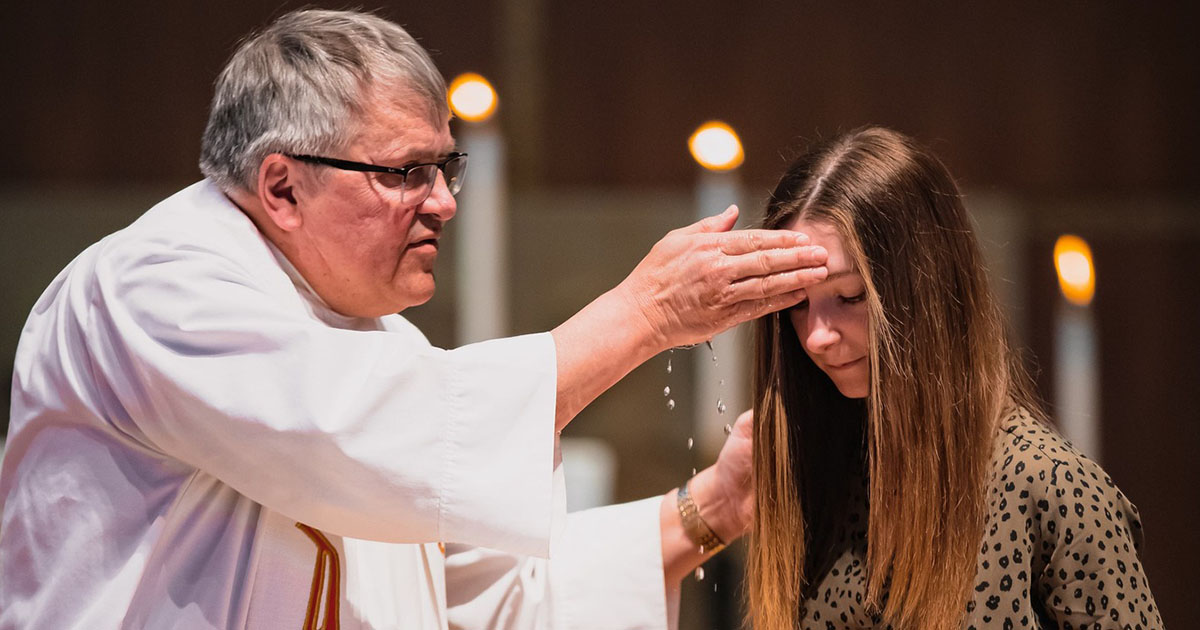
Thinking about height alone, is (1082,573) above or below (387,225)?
below

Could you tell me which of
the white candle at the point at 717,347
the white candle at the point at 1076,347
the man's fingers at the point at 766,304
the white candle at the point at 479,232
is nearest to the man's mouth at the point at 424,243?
the man's fingers at the point at 766,304

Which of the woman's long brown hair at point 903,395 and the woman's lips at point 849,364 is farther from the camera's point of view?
the woman's lips at point 849,364

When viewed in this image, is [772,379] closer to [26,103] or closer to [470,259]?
[470,259]

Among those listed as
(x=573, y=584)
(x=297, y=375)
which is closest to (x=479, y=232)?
(x=573, y=584)

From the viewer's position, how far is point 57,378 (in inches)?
71.9

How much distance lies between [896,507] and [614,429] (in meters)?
2.54

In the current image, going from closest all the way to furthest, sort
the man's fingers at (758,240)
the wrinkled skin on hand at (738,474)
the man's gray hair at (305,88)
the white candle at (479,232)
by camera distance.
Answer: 1. the man's fingers at (758,240)
2. the man's gray hair at (305,88)
3. the wrinkled skin on hand at (738,474)
4. the white candle at (479,232)

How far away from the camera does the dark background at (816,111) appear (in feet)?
14.7

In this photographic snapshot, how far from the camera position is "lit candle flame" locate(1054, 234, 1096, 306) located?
13.9 feet

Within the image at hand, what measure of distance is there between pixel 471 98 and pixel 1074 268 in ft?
7.40

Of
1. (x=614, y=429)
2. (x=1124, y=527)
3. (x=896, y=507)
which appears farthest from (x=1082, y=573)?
(x=614, y=429)

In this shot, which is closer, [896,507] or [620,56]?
[896,507]

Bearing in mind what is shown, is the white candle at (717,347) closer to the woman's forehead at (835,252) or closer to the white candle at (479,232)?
the white candle at (479,232)

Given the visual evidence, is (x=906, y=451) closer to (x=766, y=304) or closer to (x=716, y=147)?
(x=766, y=304)
